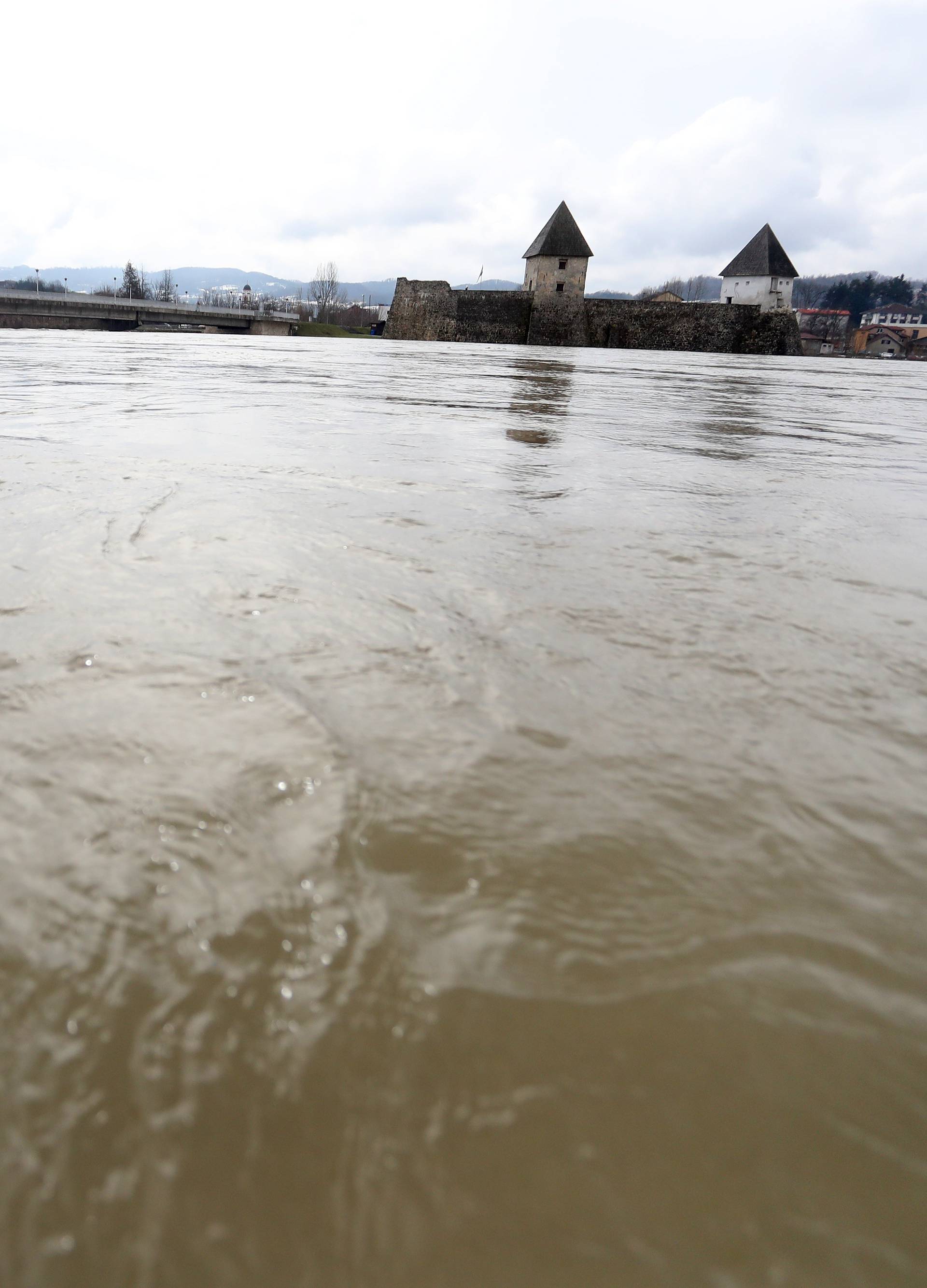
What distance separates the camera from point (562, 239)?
4038cm

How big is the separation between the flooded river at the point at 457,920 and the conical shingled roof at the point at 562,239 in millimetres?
43197

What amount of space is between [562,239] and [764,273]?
58.4ft

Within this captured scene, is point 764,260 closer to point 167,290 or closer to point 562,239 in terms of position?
point 562,239

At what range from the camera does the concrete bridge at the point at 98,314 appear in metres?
41.4

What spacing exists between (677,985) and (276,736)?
0.60 m

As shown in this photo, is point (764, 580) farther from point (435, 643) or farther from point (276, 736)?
point (276, 736)

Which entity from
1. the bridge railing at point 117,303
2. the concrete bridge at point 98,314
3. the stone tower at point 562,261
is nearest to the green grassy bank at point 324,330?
the concrete bridge at point 98,314

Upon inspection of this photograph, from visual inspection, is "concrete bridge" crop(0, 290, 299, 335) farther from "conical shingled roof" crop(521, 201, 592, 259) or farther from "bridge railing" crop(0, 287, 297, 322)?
"conical shingled roof" crop(521, 201, 592, 259)

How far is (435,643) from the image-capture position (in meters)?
1.38

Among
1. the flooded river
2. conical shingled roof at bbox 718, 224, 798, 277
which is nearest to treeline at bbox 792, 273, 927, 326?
conical shingled roof at bbox 718, 224, 798, 277

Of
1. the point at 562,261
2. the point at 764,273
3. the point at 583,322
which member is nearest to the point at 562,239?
the point at 562,261

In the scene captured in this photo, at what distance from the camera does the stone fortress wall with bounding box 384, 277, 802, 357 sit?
123 ft

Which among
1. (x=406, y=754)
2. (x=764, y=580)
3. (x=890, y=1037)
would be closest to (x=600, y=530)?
A: (x=764, y=580)

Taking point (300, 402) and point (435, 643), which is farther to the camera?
point (300, 402)
